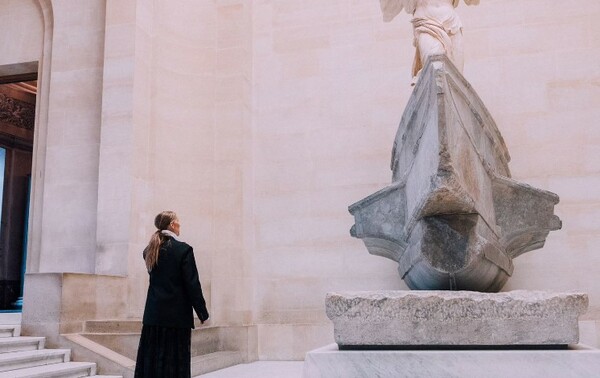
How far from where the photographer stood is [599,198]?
303 inches

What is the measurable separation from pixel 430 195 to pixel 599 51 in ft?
18.5

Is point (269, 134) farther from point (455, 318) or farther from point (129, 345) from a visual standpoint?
point (455, 318)

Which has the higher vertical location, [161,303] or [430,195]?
[430,195]

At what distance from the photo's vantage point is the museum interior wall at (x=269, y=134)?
7980 millimetres

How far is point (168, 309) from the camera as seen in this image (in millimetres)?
4648

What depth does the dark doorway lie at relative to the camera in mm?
12914

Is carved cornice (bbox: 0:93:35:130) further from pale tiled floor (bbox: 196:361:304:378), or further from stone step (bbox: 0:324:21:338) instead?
pale tiled floor (bbox: 196:361:304:378)

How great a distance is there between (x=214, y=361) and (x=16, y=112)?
899 cm

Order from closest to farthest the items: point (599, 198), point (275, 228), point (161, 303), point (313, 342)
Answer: point (161, 303) → point (599, 198) → point (313, 342) → point (275, 228)

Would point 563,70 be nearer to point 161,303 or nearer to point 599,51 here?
point 599,51

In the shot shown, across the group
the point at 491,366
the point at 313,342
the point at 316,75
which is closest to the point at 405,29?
the point at 316,75

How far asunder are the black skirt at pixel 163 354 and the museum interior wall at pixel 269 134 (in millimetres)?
3029

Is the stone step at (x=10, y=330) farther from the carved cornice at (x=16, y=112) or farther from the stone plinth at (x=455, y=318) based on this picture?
the carved cornice at (x=16, y=112)

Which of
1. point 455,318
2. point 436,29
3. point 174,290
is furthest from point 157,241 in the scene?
point 436,29
